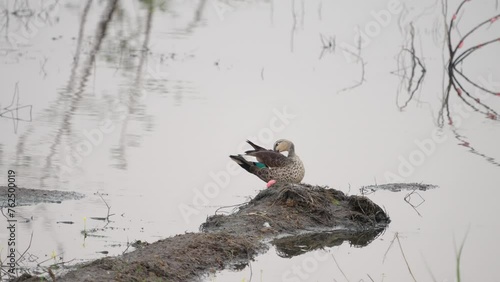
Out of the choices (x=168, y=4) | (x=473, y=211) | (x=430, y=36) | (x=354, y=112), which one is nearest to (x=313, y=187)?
(x=473, y=211)

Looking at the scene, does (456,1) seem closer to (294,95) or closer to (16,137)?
(294,95)

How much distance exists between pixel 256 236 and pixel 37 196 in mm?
2068

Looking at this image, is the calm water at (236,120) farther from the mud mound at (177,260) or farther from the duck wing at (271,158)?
the duck wing at (271,158)

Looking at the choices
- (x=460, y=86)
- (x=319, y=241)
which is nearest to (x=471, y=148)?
(x=460, y=86)

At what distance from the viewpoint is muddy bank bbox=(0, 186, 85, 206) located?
29.6 ft

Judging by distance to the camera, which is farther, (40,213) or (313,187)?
(313,187)

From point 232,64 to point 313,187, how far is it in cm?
919

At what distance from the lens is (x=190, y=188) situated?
10.3 m

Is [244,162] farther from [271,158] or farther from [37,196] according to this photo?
[37,196]

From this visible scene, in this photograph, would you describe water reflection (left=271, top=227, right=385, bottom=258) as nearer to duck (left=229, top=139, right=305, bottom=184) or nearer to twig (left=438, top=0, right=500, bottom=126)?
duck (left=229, top=139, right=305, bottom=184)

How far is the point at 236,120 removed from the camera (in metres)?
13.7

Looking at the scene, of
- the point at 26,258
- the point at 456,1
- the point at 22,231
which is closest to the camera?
the point at 26,258

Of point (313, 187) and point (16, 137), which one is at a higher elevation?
point (313, 187)

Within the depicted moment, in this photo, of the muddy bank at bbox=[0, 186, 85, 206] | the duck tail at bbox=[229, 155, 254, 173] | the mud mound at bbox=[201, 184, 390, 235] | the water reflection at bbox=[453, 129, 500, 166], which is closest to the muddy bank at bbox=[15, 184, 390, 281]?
the mud mound at bbox=[201, 184, 390, 235]
